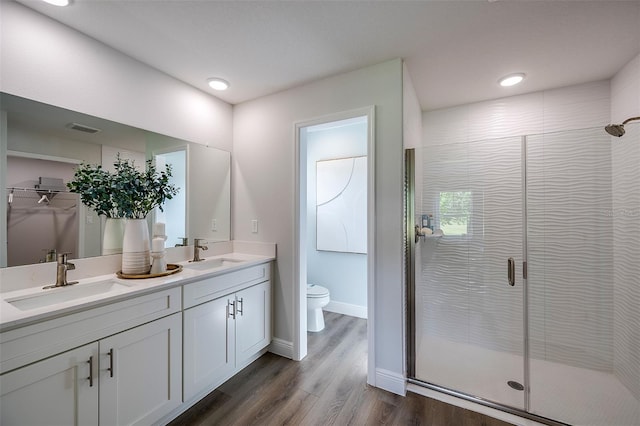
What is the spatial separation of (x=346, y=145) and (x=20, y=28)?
2.71 metres

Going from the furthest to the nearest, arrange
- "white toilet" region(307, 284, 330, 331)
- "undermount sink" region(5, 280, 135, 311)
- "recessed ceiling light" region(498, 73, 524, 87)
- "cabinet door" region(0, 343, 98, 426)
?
"white toilet" region(307, 284, 330, 331) → "recessed ceiling light" region(498, 73, 524, 87) → "undermount sink" region(5, 280, 135, 311) → "cabinet door" region(0, 343, 98, 426)

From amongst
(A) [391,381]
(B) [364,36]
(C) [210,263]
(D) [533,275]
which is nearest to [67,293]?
(C) [210,263]

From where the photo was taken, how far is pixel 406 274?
2002mm

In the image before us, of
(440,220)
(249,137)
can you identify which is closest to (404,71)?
(440,220)

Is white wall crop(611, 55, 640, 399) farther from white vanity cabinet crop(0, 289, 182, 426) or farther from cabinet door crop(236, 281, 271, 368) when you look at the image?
white vanity cabinet crop(0, 289, 182, 426)

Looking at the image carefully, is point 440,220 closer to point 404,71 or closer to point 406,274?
point 406,274

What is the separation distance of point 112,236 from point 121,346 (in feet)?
2.53

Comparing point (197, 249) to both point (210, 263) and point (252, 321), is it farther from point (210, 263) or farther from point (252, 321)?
point (252, 321)

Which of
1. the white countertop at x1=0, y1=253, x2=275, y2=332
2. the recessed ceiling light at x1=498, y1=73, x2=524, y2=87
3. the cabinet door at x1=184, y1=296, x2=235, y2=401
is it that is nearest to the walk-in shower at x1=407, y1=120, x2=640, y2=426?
the recessed ceiling light at x1=498, y1=73, x2=524, y2=87

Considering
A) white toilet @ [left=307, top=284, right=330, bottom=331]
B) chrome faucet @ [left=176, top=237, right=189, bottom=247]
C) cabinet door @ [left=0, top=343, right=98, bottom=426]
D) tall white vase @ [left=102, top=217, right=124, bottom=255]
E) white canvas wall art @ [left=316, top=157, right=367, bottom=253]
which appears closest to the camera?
cabinet door @ [left=0, top=343, right=98, bottom=426]

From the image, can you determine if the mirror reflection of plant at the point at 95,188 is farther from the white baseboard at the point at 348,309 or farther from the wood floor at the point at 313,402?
the white baseboard at the point at 348,309

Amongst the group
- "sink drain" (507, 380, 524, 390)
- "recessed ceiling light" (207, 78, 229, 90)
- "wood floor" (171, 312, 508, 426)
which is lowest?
"wood floor" (171, 312, 508, 426)

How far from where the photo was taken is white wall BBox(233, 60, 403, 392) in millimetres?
1855

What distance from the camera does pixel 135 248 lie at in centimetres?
171
